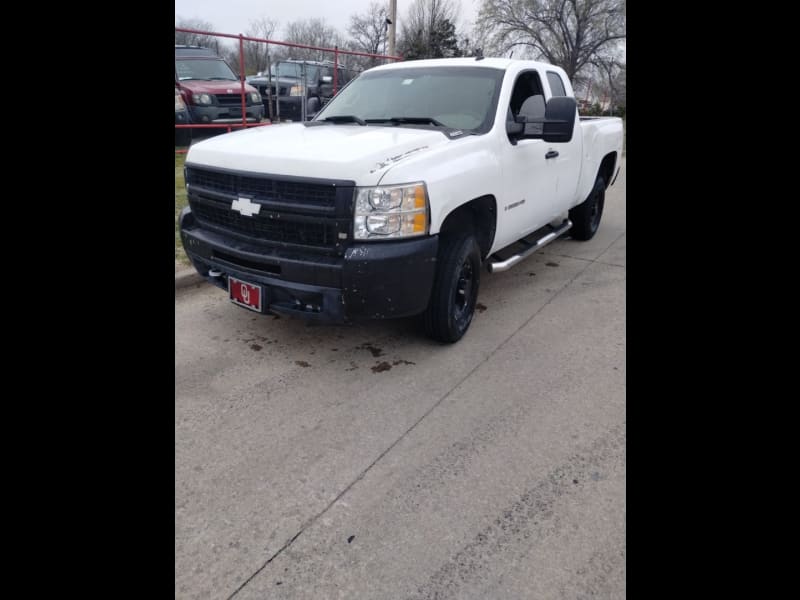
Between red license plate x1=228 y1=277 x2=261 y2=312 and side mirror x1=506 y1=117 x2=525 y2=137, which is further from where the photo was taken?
side mirror x1=506 y1=117 x2=525 y2=137

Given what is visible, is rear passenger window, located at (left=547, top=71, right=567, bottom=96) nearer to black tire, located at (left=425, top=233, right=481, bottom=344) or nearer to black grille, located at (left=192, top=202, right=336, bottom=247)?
black tire, located at (left=425, top=233, right=481, bottom=344)

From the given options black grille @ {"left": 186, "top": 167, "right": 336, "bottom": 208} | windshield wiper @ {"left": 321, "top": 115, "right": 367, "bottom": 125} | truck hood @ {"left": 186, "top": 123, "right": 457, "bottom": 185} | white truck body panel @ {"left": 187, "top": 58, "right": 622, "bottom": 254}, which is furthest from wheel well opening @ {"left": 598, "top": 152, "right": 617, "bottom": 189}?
black grille @ {"left": 186, "top": 167, "right": 336, "bottom": 208}

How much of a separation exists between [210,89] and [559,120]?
357 inches

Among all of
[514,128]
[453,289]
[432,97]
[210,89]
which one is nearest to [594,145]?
[514,128]

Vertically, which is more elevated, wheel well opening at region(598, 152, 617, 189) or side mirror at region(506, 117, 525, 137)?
side mirror at region(506, 117, 525, 137)

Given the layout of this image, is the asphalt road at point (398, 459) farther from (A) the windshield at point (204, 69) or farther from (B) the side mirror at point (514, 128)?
(A) the windshield at point (204, 69)

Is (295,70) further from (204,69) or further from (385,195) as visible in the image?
(385,195)

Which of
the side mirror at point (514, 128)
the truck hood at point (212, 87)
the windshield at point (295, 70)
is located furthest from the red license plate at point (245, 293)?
the windshield at point (295, 70)

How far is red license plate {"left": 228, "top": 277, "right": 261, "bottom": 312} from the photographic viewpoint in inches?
135

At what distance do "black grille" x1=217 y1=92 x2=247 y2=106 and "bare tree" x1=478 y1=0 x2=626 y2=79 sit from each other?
29036 millimetres

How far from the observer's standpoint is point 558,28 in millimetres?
37094

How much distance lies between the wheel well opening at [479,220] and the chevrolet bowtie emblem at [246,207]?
1.21 meters
